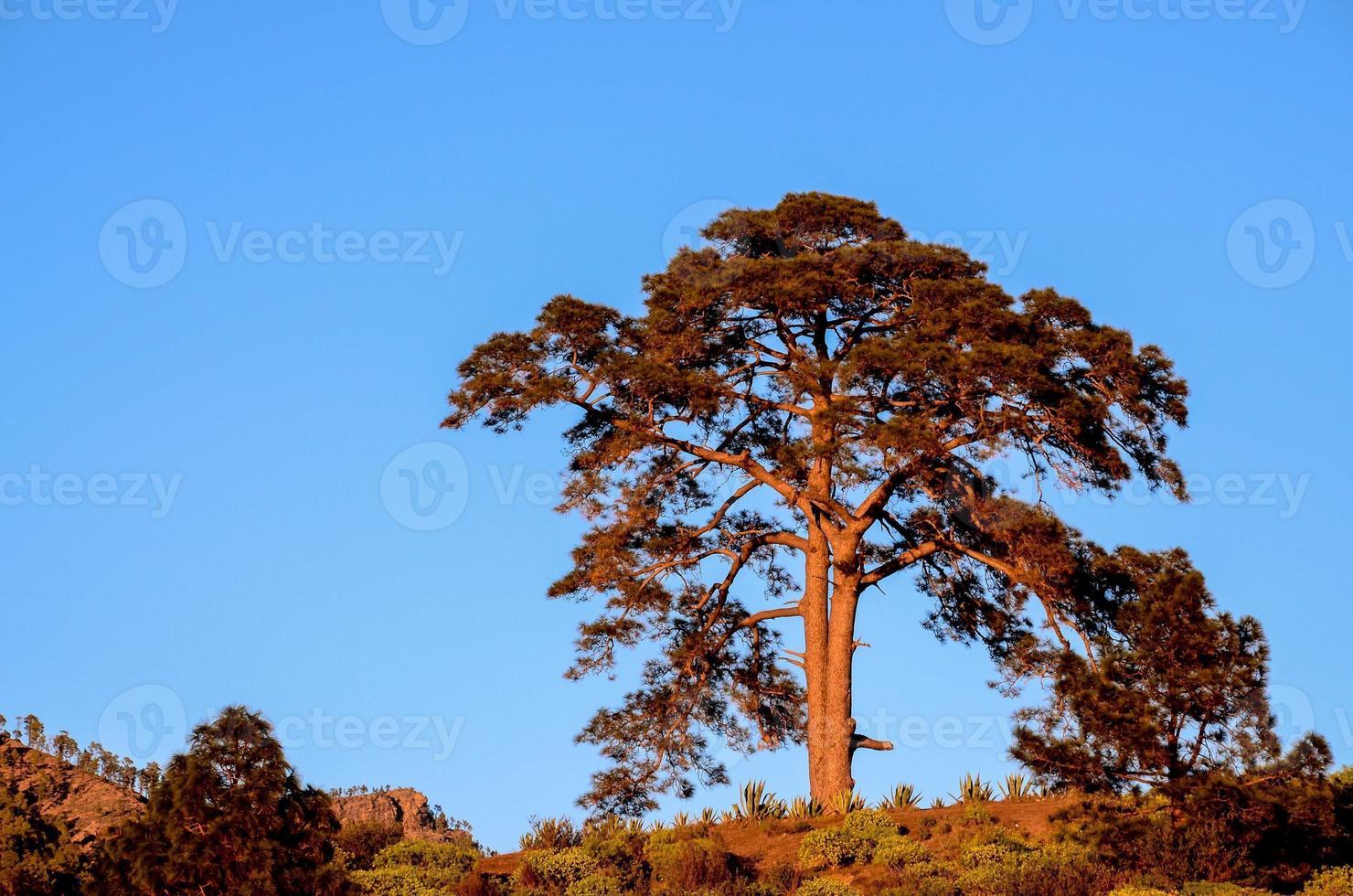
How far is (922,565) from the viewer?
30.0 m

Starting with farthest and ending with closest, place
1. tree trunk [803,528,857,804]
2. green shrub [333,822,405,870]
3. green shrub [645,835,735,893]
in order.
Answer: tree trunk [803,528,857,804] < green shrub [333,822,405,870] < green shrub [645,835,735,893]

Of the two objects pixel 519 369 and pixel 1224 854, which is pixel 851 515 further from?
pixel 1224 854

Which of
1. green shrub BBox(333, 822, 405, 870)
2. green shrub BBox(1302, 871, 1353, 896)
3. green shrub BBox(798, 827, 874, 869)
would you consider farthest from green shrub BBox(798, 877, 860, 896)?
green shrub BBox(333, 822, 405, 870)

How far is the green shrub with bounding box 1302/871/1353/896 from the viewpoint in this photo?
64.1 feet

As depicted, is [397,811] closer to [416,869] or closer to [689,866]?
[416,869]

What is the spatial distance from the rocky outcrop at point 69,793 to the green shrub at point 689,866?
26.1ft

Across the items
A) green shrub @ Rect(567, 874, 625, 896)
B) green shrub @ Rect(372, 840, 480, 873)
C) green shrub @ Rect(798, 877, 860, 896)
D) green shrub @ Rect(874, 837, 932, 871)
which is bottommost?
green shrub @ Rect(798, 877, 860, 896)

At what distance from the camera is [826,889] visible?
849 inches

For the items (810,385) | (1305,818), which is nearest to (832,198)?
(810,385)

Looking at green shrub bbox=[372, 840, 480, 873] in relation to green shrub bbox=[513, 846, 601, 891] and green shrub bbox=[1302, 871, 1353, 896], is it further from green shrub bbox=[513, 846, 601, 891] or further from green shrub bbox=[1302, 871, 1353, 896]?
green shrub bbox=[1302, 871, 1353, 896]

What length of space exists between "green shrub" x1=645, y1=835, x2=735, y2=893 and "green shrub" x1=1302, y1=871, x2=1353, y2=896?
7.62 metres

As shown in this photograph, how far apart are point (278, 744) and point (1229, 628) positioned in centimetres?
1200

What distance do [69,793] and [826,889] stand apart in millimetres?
12221

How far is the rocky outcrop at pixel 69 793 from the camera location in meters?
24.1
